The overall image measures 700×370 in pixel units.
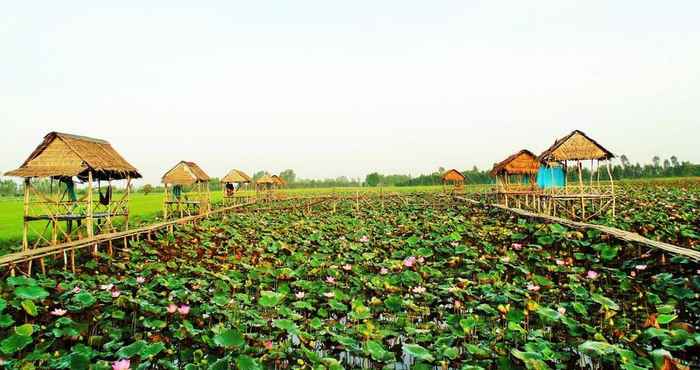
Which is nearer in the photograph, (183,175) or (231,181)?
(183,175)

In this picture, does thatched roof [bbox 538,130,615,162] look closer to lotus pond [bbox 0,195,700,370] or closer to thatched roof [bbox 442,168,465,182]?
lotus pond [bbox 0,195,700,370]

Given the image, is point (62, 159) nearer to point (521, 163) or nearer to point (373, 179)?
point (521, 163)

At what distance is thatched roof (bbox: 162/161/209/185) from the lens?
695 inches

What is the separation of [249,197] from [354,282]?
2774 cm

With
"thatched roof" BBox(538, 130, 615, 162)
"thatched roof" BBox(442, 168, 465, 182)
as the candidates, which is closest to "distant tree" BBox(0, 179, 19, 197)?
"thatched roof" BBox(442, 168, 465, 182)

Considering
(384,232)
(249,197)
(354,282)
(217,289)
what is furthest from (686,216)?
(249,197)

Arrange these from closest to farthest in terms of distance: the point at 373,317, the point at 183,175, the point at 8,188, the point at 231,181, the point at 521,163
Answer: the point at 373,317, the point at 183,175, the point at 521,163, the point at 231,181, the point at 8,188

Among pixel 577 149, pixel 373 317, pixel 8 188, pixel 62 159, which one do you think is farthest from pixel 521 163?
pixel 8 188

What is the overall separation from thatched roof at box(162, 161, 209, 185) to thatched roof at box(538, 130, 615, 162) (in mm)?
14971

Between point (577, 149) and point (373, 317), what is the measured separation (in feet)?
41.4

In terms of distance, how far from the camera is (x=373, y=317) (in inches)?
187

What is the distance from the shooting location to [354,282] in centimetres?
560

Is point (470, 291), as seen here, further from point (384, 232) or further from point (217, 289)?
point (384, 232)

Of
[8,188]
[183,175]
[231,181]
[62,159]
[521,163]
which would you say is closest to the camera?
[62,159]
